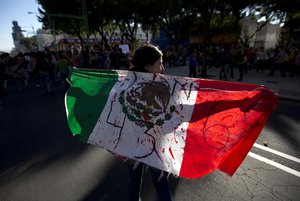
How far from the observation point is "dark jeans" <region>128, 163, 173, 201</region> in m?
2.13

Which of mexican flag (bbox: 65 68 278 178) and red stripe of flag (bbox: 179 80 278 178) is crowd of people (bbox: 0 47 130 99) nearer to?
mexican flag (bbox: 65 68 278 178)

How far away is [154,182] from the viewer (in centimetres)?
219

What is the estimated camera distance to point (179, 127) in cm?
210

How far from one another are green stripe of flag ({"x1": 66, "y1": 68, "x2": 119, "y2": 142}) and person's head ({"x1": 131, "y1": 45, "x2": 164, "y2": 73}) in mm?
424

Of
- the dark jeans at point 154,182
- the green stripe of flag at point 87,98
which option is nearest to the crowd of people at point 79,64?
the green stripe of flag at point 87,98

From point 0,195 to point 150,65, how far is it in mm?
2919

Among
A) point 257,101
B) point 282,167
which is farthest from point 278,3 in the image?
point 257,101

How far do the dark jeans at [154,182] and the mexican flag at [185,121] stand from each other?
0.53 ft

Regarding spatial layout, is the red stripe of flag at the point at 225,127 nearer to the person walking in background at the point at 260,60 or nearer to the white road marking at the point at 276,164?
the white road marking at the point at 276,164

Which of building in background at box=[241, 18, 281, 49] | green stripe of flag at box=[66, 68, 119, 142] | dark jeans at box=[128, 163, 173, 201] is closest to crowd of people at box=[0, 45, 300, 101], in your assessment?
green stripe of flag at box=[66, 68, 119, 142]

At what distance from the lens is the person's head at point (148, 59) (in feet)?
6.97

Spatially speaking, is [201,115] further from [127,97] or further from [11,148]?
[11,148]

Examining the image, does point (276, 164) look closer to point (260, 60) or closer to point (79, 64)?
point (79, 64)

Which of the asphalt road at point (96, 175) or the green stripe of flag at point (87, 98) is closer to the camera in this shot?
the green stripe of flag at point (87, 98)
